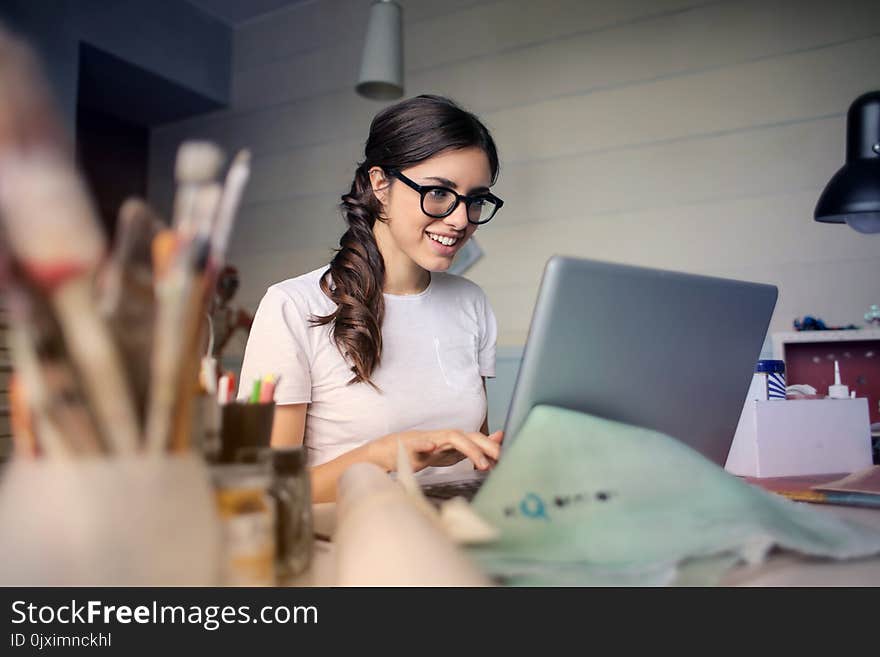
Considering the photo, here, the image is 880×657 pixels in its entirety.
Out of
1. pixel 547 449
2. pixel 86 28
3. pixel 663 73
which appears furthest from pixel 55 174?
pixel 86 28

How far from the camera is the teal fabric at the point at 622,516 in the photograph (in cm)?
49

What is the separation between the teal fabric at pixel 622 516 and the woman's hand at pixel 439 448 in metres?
0.19

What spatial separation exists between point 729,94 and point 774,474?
6.11 feet

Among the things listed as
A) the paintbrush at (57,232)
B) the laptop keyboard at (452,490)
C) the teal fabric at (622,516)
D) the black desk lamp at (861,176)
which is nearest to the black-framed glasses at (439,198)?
the laptop keyboard at (452,490)

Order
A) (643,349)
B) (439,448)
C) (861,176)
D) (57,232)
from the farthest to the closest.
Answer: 1. (861,176)
2. (439,448)
3. (643,349)
4. (57,232)

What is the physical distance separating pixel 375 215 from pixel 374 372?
1.20ft

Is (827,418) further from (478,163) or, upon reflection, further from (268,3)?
(268,3)

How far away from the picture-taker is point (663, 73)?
2.61 meters

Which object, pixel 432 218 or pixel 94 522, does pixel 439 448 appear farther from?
pixel 432 218

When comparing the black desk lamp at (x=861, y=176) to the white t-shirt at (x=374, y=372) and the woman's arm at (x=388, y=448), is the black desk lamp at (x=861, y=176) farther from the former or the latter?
the woman's arm at (x=388, y=448)

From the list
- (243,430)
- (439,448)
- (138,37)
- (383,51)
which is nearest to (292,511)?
(243,430)

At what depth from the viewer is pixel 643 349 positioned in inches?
28.2

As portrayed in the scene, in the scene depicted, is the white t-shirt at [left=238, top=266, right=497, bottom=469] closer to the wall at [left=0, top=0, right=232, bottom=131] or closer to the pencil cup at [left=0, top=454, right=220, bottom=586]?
the pencil cup at [left=0, top=454, right=220, bottom=586]

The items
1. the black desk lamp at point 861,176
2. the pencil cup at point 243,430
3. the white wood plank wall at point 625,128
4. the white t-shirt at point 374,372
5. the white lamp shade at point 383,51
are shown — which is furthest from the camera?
the white lamp shade at point 383,51
